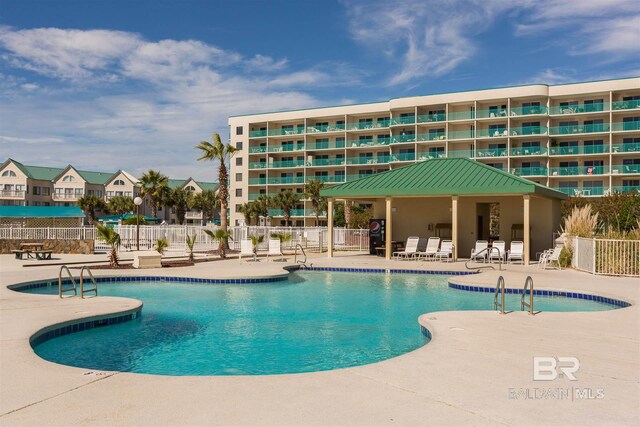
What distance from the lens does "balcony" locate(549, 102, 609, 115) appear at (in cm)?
4862

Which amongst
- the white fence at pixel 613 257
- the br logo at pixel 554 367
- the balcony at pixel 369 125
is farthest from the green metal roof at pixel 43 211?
the br logo at pixel 554 367

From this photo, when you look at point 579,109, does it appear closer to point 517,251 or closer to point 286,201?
point 286,201

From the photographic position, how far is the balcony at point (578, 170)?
48.6 meters

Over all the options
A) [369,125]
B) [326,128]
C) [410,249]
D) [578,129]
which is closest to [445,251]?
[410,249]

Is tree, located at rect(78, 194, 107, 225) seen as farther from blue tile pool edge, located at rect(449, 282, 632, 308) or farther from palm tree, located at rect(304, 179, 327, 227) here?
blue tile pool edge, located at rect(449, 282, 632, 308)

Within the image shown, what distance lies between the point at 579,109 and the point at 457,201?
3389 cm

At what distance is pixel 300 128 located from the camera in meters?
63.7

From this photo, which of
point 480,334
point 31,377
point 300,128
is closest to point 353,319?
point 480,334

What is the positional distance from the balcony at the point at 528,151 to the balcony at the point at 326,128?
63.7ft

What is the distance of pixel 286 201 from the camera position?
61000mm

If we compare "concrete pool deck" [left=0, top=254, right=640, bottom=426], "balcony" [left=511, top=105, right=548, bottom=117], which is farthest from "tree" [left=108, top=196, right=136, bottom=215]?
"concrete pool deck" [left=0, top=254, right=640, bottom=426]

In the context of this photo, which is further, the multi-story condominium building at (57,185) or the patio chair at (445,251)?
the multi-story condominium building at (57,185)

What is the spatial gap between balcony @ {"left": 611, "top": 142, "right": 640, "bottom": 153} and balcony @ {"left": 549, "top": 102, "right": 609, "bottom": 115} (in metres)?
3.67

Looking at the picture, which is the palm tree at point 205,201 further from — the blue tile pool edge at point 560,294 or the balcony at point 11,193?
the blue tile pool edge at point 560,294
